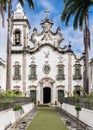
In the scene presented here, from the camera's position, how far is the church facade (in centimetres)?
6078

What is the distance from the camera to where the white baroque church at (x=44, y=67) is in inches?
2393

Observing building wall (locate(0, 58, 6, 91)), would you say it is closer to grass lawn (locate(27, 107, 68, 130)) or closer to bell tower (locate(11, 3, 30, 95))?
bell tower (locate(11, 3, 30, 95))

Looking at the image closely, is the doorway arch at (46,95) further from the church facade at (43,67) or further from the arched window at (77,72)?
the arched window at (77,72)

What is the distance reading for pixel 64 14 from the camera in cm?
4638

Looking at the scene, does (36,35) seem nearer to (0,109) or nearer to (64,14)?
(64,14)

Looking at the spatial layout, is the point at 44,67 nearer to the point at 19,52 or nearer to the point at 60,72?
the point at 60,72

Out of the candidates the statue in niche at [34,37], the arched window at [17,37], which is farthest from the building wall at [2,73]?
the statue in niche at [34,37]

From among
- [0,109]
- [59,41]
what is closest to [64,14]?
[59,41]

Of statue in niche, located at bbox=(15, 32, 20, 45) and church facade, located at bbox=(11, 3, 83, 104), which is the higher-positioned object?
statue in niche, located at bbox=(15, 32, 20, 45)

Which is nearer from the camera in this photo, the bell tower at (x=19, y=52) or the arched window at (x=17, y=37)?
the bell tower at (x=19, y=52)

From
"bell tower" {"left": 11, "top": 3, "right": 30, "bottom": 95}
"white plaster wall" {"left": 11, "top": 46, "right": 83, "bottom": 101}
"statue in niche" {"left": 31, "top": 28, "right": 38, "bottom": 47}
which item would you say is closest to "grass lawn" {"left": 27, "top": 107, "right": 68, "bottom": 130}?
"white plaster wall" {"left": 11, "top": 46, "right": 83, "bottom": 101}

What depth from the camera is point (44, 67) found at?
61.3 metres

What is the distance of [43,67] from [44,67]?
16 cm

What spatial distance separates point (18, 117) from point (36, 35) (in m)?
35.5
